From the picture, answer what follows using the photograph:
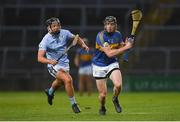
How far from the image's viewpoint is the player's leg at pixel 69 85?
733 inches

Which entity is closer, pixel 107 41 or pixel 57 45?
pixel 107 41

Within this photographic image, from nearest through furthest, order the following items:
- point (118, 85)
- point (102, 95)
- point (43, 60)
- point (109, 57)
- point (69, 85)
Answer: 1. point (118, 85)
2. point (109, 57)
3. point (102, 95)
4. point (43, 60)
5. point (69, 85)

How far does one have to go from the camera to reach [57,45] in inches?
748

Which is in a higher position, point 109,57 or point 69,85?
point 109,57

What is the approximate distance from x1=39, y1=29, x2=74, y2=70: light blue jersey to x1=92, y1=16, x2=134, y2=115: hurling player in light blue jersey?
115 cm

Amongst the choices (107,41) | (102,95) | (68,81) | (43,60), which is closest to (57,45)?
(43,60)

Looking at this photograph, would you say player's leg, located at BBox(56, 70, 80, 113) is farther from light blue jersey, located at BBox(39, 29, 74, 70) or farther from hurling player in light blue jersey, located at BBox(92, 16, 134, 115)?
hurling player in light blue jersey, located at BBox(92, 16, 134, 115)

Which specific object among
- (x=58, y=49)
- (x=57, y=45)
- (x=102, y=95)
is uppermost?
(x=57, y=45)

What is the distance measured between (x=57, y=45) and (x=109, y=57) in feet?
5.82

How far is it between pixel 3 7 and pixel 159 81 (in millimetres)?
9505

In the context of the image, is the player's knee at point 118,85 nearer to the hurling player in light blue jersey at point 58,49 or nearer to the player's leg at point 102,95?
the player's leg at point 102,95

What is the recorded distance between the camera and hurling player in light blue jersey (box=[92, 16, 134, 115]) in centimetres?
1767

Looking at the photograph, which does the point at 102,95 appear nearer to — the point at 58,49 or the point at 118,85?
the point at 118,85

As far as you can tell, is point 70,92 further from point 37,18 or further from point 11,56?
point 37,18
